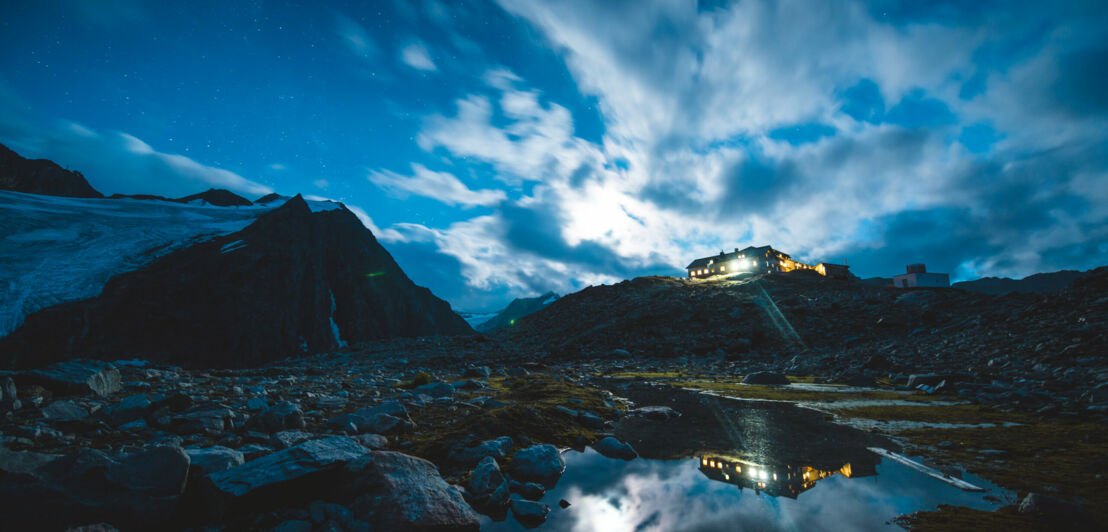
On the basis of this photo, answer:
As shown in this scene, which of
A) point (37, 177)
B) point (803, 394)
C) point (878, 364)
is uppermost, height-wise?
point (37, 177)

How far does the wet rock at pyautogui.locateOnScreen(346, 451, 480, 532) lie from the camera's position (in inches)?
176

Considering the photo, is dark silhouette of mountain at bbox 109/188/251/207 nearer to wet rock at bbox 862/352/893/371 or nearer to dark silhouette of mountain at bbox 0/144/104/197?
dark silhouette of mountain at bbox 0/144/104/197

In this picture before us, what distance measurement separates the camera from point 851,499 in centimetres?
565

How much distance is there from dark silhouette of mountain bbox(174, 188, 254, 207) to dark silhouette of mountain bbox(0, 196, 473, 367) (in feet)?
99.4

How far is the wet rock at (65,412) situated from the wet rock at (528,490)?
26.2 ft

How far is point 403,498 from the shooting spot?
15.3ft

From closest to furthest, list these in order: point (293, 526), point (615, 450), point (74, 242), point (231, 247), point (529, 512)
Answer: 1. point (293, 526)
2. point (529, 512)
3. point (615, 450)
4. point (74, 242)
5. point (231, 247)

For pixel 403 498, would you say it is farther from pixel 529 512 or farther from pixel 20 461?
pixel 20 461

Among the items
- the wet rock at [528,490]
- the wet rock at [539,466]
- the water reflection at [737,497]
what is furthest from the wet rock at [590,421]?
A: the wet rock at [528,490]

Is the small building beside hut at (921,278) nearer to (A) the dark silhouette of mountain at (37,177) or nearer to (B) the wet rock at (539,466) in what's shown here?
(B) the wet rock at (539,466)

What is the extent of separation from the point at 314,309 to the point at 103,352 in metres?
32.1

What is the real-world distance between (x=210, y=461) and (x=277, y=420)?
328cm

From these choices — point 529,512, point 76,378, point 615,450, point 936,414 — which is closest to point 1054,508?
point 615,450

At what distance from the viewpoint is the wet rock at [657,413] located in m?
11.4
